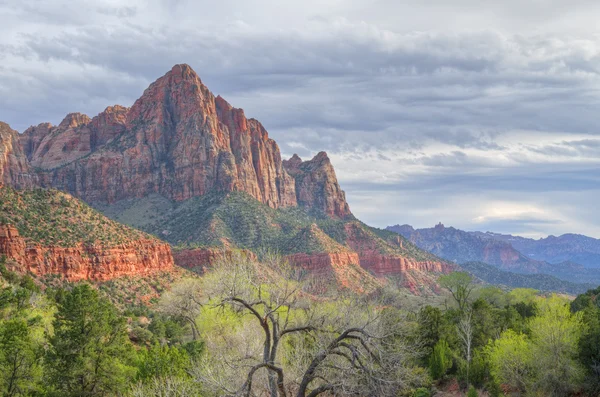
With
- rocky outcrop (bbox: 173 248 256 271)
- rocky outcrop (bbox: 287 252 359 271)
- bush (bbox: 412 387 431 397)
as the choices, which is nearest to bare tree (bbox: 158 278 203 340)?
bush (bbox: 412 387 431 397)

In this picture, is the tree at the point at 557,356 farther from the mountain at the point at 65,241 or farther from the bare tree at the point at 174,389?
the mountain at the point at 65,241

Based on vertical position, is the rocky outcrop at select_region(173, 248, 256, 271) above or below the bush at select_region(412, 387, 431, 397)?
above

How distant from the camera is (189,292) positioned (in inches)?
2475

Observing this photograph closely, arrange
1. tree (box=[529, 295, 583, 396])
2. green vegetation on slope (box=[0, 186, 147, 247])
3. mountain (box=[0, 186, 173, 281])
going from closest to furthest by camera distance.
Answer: tree (box=[529, 295, 583, 396]), mountain (box=[0, 186, 173, 281]), green vegetation on slope (box=[0, 186, 147, 247])

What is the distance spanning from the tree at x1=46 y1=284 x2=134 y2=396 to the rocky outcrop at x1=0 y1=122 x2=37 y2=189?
170389 mm

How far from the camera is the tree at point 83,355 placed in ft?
98.0

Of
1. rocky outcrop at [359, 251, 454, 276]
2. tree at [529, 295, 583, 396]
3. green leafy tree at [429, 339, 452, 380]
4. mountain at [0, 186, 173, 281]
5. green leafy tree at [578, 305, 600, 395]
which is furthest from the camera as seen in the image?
rocky outcrop at [359, 251, 454, 276]

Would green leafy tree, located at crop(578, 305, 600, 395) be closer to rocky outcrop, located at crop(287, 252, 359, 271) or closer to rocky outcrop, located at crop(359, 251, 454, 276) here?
rocky outcrop, located at crop(287, 252, 359, 271)

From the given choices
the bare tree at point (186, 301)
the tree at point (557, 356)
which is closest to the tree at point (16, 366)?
the bare tree at point (186, 301)

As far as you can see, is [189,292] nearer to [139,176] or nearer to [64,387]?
[64,387]

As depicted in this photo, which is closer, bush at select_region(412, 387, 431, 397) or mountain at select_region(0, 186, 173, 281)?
bush at select_region(412, 387, 431, 397)

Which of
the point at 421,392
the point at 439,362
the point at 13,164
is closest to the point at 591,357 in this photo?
the point at 421,392

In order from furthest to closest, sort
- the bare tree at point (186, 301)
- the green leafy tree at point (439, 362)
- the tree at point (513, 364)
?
the bare tree at point (186, 301) → the green leafy tree at point (439, 362) → the tree at point (513, 364)

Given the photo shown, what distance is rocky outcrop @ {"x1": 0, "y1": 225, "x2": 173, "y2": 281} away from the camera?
74.9m
